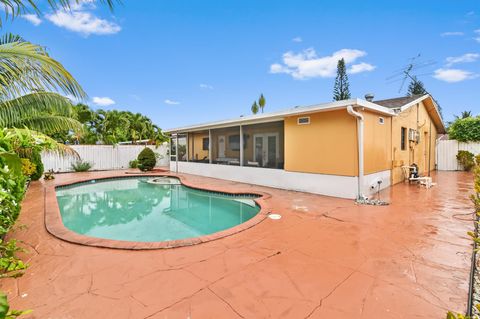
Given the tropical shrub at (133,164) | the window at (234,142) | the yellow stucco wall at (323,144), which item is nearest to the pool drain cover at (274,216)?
the yellow stucco wall at (323,144)

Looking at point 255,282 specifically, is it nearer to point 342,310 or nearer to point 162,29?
point 342,310

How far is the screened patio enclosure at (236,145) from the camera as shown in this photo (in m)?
10.4

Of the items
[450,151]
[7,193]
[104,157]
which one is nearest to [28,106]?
[7,193]

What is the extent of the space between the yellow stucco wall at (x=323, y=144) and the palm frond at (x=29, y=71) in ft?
24.2

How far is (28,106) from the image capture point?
16.7ft

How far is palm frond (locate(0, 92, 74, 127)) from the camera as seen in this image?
4.64 meters

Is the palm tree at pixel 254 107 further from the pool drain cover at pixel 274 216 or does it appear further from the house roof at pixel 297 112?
the pool drain cover at pixel 274 216

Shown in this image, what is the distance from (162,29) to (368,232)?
13143mm

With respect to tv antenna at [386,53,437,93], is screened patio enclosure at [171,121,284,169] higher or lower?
lower

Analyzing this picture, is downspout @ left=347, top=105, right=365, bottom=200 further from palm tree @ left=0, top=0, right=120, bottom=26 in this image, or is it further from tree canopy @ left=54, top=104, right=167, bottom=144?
tree canopy @ left=54, top=104, right=167, bottom=144

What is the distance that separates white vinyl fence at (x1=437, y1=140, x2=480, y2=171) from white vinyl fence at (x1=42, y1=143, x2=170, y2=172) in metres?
21.1

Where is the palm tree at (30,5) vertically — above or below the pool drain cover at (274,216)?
above

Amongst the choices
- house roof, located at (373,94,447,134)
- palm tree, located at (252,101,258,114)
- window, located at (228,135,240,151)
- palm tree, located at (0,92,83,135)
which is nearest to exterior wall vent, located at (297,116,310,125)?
window, located at (228,135,240,151)

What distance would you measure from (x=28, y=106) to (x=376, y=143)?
10.3 meters
